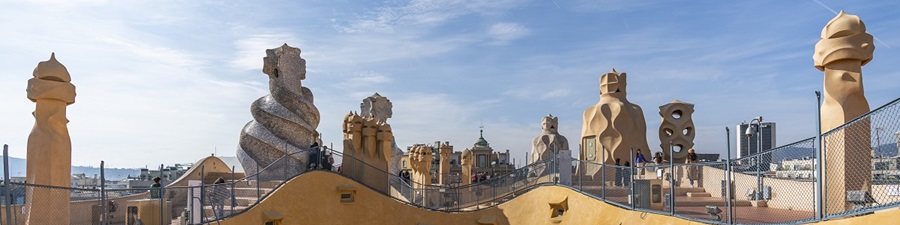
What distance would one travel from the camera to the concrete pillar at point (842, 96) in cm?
873

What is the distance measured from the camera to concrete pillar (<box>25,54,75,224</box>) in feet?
39.0

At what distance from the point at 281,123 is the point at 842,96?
1401 centimetres

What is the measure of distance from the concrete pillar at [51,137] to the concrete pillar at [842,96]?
467 inches

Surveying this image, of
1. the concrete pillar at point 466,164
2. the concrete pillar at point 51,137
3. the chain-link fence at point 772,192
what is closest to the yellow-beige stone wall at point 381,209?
the chain-link fence at point 772,192

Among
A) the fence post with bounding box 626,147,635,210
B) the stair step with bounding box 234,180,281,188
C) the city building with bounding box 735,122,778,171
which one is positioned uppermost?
the city building with bounding box 735,122,778,171

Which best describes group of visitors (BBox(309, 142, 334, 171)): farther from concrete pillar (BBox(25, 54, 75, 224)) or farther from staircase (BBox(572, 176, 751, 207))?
staircase (BBox(572, 176, 751, 207))

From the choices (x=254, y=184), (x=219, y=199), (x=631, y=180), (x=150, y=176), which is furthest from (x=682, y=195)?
(x=150, y=176)

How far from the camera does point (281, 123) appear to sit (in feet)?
63.1

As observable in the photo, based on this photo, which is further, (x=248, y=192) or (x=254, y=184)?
(x=254, y=184)

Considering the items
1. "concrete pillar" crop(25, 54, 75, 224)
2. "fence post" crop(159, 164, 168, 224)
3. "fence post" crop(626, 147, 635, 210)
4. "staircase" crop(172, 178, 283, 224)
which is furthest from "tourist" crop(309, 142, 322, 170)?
"fence post" crop(626, 147, 635, 210)

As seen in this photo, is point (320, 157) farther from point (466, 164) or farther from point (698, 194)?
point (466, 164)

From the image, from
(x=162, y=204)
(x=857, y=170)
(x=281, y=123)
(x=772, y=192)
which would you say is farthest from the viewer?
(x=281, y=123)

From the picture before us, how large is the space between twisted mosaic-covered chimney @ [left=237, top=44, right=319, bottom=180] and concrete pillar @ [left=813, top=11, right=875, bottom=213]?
40.8 feet

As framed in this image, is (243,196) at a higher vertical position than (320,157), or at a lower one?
lower
